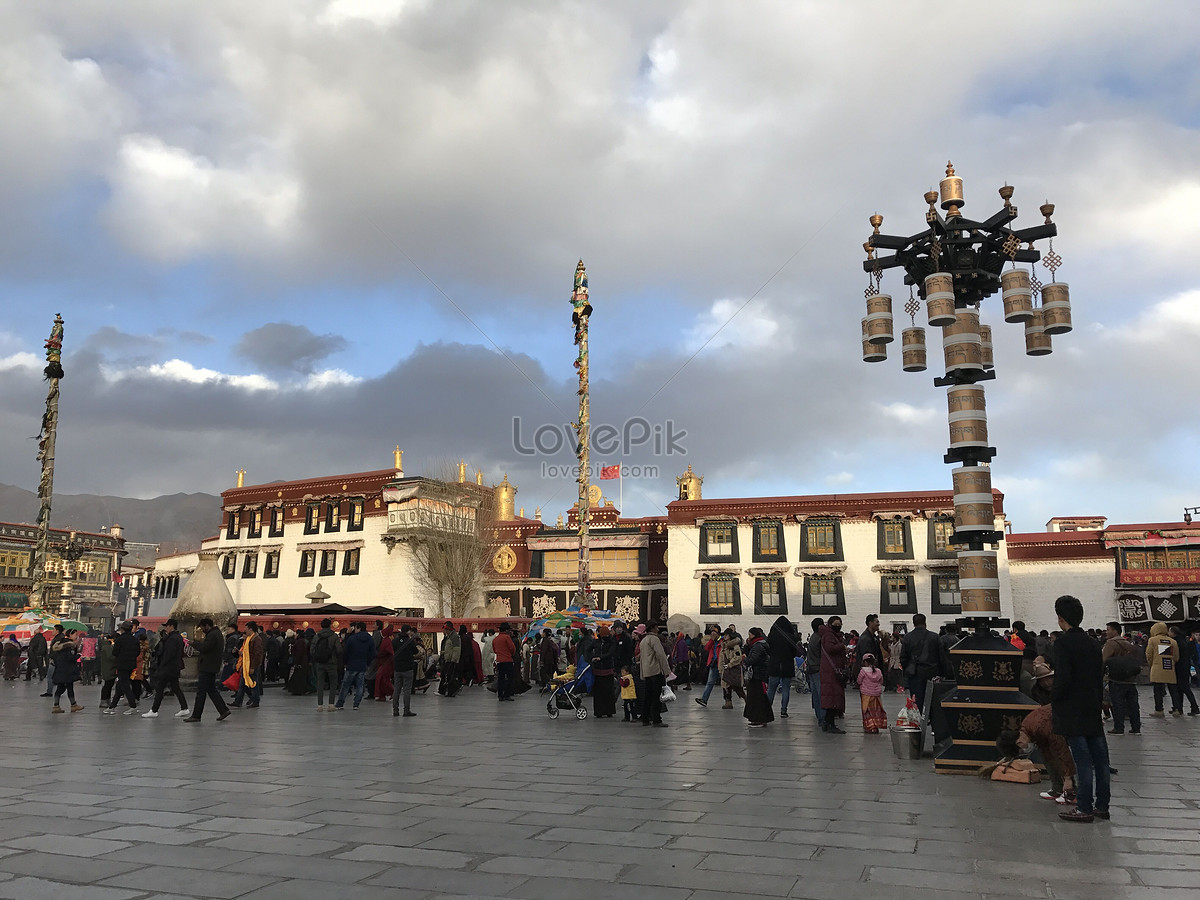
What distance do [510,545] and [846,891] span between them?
135 ft

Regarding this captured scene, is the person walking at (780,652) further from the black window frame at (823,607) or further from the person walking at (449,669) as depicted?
the black window frame at (823,607)

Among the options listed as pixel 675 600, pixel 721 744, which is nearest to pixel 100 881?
pixel 721 744

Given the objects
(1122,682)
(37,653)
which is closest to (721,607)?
(37,653)

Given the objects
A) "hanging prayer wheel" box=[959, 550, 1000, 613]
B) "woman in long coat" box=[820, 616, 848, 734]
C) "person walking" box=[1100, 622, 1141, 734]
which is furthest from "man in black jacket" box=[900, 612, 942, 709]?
"person walking" box=[1100, 622, 1141, 734]

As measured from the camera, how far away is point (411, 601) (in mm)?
44500

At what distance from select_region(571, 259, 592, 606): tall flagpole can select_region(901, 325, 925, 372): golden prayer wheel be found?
15344 mm

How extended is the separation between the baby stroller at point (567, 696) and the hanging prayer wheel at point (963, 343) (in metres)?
8.28

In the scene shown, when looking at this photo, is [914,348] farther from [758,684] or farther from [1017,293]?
[758,684]

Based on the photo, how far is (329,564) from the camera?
47781mm

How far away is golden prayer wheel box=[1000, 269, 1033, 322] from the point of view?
13.7m

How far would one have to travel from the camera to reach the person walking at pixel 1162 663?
14.5 metres

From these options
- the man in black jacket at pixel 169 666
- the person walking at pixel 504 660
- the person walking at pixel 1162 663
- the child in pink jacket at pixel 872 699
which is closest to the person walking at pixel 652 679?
the child in pink jacket at pixel 872 699

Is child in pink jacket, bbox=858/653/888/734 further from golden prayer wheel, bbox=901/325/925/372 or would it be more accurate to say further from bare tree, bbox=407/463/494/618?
bare tree, bbox=407/463/494/618

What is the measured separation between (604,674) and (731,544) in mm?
26027
